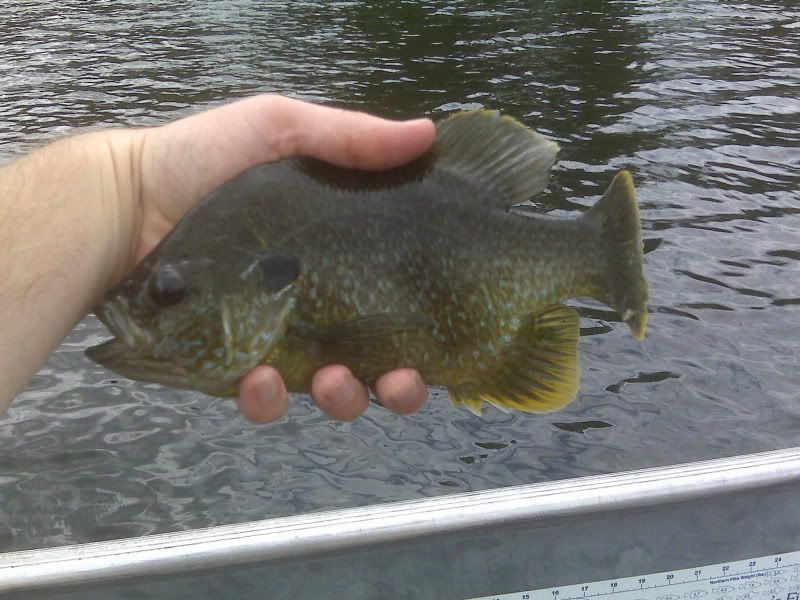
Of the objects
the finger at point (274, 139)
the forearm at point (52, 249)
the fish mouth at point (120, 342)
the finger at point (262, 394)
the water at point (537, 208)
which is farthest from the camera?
the water at point (537, 208)

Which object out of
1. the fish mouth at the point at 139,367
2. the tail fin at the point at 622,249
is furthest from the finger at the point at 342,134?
the fish mouth at the point at 139,367

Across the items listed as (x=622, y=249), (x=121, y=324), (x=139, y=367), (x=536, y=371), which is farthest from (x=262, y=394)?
(x=622, y=249)

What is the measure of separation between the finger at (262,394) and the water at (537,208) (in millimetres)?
A: 4145

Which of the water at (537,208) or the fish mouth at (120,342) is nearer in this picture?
the fish mouth at (120,342)

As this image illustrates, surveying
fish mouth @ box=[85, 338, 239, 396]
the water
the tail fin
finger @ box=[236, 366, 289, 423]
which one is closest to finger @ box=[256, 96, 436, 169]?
the tail fin

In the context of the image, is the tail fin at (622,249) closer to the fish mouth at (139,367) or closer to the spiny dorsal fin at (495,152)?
the spiny dorsal fin at (495,152)

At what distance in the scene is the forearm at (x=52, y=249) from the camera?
3018 mm

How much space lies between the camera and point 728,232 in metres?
10.3

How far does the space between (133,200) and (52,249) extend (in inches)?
15.9

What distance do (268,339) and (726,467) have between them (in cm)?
203

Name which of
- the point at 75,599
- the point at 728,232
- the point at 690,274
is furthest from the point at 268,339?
the point at 728,232

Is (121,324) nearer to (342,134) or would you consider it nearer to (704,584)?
(342,134)

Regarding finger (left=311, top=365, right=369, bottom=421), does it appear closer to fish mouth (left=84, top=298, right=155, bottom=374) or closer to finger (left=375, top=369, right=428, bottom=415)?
finger (left=375, top=369, right=428, bottom=415)

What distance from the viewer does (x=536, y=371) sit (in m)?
2.91
